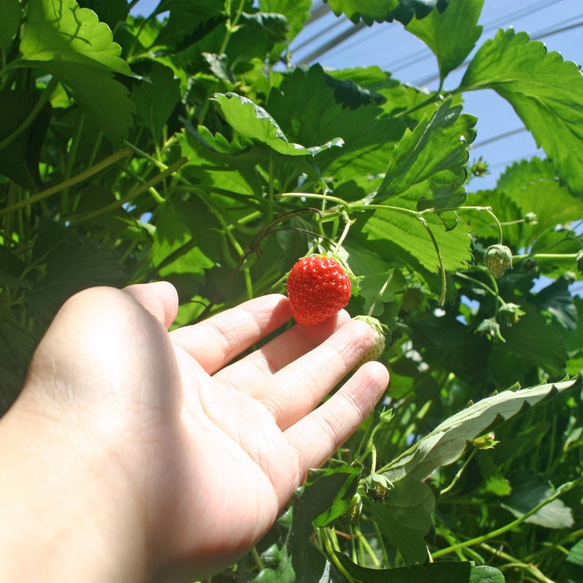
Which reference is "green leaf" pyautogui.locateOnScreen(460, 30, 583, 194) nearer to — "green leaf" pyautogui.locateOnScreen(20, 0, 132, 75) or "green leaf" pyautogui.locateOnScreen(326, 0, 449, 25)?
"green leaf" pyautogui.locateOnScreen(326, 0, 449, 25)

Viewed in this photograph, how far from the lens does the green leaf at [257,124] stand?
69 cm

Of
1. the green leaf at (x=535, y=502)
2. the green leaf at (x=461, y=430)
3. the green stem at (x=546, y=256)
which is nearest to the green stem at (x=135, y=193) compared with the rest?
the green leaf at (x=461, y=430)

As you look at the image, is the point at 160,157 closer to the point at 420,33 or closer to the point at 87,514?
the point at 420,33

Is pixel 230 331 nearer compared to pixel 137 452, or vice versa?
pixel 137 452

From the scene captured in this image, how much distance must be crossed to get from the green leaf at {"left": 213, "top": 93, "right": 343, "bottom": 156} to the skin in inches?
8.3

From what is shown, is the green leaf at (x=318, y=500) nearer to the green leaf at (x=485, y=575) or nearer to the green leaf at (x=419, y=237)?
the green leaf at (x=485, y=575)

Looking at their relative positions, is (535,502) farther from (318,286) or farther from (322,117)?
(322,117)

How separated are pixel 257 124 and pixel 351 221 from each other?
0.16m

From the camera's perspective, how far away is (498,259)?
86 cm

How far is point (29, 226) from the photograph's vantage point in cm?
90

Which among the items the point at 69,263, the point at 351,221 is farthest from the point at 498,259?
the point at 69,263

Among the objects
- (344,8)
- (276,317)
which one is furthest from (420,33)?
(276,317)

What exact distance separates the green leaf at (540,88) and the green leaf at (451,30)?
0.13ft

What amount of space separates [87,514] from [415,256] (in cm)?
51
